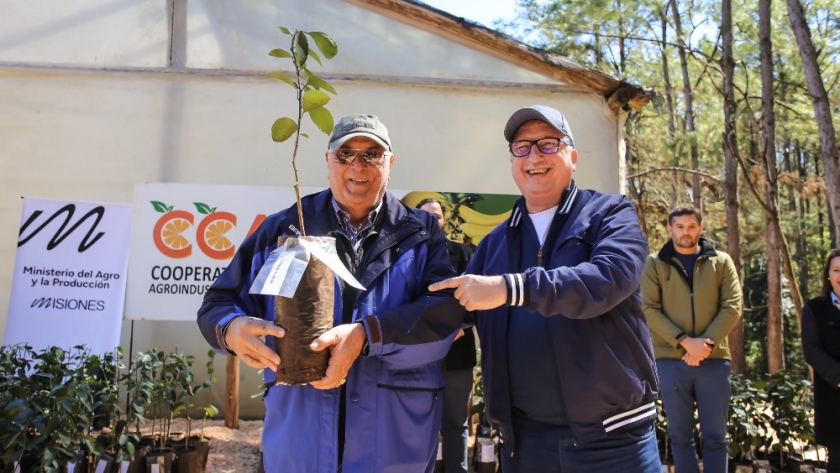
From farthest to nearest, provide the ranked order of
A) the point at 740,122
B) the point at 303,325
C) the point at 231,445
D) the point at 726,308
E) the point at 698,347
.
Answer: the point at 740,122
the point at 231,445
the point at 726,308
the point at 698,347
the point at 303,325

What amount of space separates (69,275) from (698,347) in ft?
14.0

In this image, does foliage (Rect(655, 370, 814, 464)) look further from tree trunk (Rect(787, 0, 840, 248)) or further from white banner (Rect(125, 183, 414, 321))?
white banner (Rect(125, 183, 414, 321))

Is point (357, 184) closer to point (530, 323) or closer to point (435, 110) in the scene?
point (530, 323)

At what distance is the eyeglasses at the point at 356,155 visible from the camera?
194 cm

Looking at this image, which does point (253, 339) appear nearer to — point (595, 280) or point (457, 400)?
point (595, 280)

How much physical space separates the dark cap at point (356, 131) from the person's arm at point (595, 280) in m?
0.59

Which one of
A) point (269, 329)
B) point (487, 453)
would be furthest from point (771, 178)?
point (269, 329)

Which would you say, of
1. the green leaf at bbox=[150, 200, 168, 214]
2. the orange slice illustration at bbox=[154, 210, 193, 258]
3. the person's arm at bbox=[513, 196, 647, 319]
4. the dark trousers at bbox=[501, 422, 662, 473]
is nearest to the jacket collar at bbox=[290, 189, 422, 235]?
the person's arm at bbox=[513, 196, 647, 319]

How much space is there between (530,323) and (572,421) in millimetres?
301

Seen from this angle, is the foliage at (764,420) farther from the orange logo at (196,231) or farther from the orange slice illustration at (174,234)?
the orange slice illustration at (174,234)

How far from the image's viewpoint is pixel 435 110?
19.3 ft

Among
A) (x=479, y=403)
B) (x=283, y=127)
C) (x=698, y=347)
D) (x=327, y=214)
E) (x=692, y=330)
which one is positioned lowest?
(x=479, y=403)

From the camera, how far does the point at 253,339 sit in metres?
1.67

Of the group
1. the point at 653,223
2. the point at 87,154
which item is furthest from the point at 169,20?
the point at 653,223
